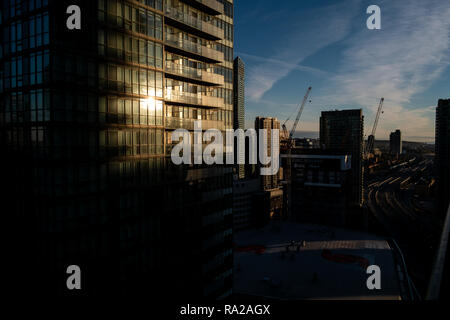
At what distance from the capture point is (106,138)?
83.8 ft

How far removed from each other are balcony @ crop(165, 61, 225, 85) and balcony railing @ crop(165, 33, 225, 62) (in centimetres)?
188

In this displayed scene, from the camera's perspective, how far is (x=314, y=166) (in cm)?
13562

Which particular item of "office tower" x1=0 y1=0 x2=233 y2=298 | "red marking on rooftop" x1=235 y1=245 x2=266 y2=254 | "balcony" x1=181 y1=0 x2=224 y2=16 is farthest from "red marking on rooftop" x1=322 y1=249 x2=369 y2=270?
"balcony" x1=181 y1=0 x2=224 y2=16

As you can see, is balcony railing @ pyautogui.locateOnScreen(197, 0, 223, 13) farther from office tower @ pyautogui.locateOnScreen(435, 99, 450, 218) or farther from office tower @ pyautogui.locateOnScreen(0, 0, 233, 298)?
office tower @ pyautogui.locateOnScreen(435, 99, 450, 218)

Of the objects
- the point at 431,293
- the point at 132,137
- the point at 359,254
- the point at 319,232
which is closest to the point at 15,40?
the point at 132,137

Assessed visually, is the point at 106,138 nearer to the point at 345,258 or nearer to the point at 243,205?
the point at 345,258

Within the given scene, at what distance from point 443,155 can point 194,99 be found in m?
152

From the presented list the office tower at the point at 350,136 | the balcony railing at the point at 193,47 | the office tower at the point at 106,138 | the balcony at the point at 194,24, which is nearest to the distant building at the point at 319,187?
the office tower at the point at 350,136

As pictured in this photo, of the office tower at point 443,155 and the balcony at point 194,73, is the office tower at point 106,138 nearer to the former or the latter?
the balcony at point 194,73

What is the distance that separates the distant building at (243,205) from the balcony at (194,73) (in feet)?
371

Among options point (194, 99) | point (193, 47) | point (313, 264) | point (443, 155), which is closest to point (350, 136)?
point (443, 155)

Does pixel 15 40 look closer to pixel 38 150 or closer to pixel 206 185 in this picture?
pixel 38 150

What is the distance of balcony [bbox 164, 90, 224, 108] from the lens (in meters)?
33.2

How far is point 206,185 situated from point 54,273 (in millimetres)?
18867
